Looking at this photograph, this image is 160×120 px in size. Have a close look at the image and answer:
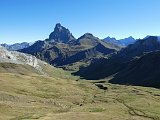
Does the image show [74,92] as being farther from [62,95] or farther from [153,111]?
[153,111]

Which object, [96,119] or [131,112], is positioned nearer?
[96,119]

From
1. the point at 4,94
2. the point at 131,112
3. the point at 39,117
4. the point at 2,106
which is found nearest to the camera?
the point at 39,117

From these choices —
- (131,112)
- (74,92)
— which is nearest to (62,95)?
(74,92)

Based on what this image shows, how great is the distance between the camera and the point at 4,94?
382 feet

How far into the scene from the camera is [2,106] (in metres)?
92.8

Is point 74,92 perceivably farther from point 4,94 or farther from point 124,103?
point 4,94

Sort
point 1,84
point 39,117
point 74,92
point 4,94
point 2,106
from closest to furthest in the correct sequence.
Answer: point 39,117, point 2,106, point 4,94, point 1,84, point 74,92

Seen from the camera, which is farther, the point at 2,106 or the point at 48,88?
the point at 48,88

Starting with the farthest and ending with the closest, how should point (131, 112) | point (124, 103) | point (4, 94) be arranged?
point (124, 103) → point (4, 94) → point (131, 112)

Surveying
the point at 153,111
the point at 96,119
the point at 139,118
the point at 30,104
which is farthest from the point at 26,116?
the point at 153,111

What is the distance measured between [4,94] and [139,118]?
48.6 metres

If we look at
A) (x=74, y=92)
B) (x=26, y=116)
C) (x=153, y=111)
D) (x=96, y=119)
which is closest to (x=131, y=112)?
(x=153, y=111)

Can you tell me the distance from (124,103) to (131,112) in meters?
22.3

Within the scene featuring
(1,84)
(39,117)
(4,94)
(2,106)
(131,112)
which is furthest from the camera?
(1,84)
